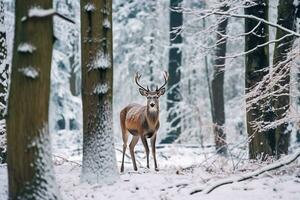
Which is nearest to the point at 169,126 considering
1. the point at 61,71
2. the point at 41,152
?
the point at 61,71

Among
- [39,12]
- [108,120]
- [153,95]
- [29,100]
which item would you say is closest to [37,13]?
[39,12]

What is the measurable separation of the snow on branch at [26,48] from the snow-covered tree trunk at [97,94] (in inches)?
95.2

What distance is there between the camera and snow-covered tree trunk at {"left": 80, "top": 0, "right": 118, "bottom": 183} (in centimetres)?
870

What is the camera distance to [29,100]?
20.9 feet

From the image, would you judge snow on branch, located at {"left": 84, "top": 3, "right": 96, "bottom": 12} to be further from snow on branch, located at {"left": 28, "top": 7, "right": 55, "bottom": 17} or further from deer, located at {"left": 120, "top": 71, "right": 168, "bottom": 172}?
deer, located at {"left": 120, "top": 71, "right": 168, "bottom": 172}

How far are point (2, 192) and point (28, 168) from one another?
1570 mm

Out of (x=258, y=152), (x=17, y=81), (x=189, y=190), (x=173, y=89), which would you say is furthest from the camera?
(x=173, y=89)

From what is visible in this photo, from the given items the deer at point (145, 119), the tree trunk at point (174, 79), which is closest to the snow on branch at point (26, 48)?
the deer at point (145, 119)

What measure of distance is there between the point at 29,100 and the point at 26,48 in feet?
1.97

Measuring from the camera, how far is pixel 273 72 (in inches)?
347

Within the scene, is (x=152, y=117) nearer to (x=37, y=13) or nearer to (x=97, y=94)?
(x=97, y=94)

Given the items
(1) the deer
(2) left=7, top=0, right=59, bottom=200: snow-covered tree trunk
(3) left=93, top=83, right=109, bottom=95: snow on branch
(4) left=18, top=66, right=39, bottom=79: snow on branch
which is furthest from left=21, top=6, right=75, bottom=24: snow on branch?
(1) the deer

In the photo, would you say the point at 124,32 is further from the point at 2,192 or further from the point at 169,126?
the point at 2,192

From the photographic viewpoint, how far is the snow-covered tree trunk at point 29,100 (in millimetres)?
6371
